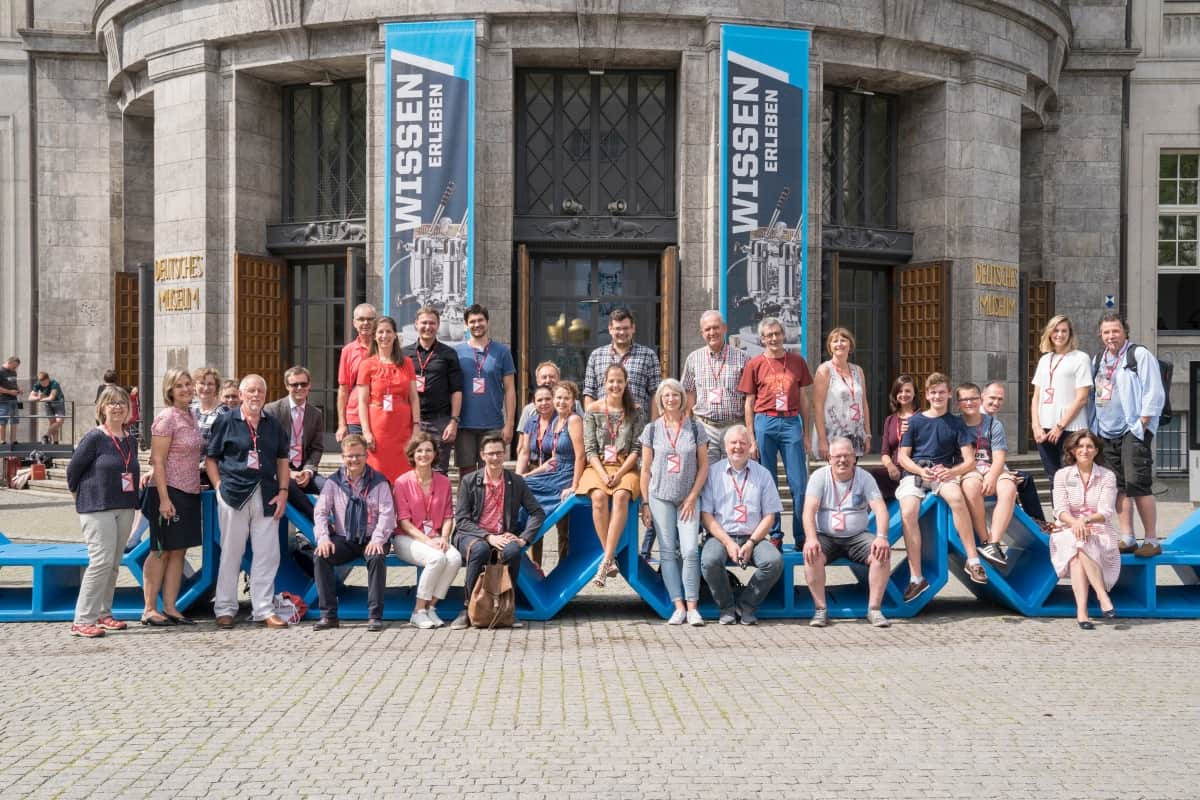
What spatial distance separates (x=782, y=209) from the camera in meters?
18.0

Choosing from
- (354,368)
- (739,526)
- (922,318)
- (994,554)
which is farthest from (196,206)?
(994,554)

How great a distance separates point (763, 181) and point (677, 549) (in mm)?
9243

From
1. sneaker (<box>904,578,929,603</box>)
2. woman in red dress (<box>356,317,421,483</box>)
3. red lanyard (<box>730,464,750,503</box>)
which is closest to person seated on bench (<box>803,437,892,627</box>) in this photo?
sneaker (<box>904,578,929,603</box>)

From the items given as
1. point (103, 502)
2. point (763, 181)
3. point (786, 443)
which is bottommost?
point (103, 502)

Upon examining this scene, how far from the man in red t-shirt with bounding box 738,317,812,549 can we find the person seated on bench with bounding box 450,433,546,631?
2.29 m

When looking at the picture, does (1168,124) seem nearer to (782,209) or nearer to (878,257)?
(878,257)

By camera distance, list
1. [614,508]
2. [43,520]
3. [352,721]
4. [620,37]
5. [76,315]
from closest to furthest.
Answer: [352,721] → [614,508] → [43,520] → [620,37] → [76,315]

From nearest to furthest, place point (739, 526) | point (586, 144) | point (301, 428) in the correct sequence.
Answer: point (739, 526), point (301, 428), point (586, 144)

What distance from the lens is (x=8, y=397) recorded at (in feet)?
73.7

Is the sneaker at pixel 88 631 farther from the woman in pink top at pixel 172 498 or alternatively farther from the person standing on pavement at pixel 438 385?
the person standing on pavement at pixel 438 385

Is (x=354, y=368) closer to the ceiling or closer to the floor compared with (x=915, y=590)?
closer to the ceiling

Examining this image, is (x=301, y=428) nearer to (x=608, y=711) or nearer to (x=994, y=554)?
(x=608, y=711)

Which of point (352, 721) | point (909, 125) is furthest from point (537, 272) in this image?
point (352, 721)

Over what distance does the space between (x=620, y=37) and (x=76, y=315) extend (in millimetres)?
12910
